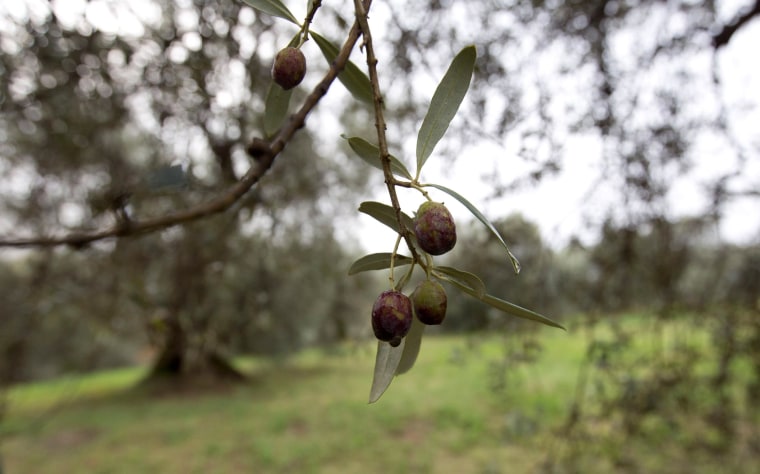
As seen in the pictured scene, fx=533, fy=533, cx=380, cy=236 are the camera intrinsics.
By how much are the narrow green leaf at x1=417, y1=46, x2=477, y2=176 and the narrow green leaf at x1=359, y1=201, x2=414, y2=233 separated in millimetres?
52

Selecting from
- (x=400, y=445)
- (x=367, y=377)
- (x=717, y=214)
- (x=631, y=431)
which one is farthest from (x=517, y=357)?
(x=367, y=377)

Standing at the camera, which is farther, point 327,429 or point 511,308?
point 327,429

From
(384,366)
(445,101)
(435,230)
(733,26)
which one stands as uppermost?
(733,26)

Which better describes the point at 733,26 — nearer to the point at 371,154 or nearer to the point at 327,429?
the point at 371,154

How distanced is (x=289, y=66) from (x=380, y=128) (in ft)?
0.43

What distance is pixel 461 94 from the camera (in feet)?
1.45

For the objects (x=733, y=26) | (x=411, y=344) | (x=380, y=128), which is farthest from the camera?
(x=733, y=26)

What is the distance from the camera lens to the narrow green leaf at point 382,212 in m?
0.42

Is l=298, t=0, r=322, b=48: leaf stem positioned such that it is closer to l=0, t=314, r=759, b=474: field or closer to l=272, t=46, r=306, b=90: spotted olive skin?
l=272, t=46, r=306, b=90: spotted olive skin

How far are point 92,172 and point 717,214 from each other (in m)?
3.89

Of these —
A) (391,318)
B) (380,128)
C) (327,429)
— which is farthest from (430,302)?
(327,429)

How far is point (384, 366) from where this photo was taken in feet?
1.40

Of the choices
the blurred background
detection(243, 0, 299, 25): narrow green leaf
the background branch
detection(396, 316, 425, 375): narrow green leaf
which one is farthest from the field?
detection(243, 0, 299, 25): narrow green leaf

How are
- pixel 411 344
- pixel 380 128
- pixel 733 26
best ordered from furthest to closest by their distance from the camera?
pixel 733 26
pixel 411 344
pixel 380 128
